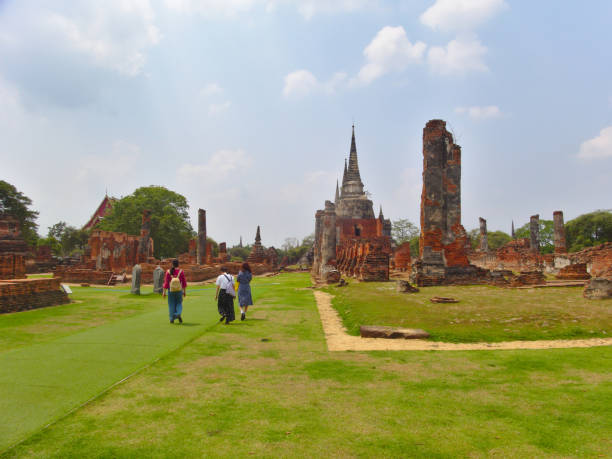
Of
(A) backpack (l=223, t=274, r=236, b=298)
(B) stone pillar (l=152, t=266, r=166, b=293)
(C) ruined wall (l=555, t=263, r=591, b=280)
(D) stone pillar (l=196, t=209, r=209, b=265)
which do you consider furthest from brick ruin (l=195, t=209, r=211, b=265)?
(C) ruined wall (l=555, t=263, r=591, b=280)

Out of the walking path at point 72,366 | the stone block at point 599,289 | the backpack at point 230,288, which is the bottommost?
the walking path at point 72,366

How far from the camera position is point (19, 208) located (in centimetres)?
3578

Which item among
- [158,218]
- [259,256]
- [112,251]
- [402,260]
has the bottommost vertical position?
[402,260]

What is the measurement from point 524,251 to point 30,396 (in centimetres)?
2860

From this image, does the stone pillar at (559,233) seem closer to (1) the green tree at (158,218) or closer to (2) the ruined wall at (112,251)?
(2) the ruined wall at (112,251)

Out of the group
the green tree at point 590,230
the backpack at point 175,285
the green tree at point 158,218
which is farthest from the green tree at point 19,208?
the green tree at point 590,230

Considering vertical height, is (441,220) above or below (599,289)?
above

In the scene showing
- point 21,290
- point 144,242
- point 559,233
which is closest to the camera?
point 21,290

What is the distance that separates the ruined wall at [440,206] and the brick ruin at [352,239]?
304cm

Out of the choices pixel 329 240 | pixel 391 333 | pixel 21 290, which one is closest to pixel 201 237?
pixel 329 240

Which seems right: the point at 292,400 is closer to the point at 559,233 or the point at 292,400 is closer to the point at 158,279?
the point at 158,279

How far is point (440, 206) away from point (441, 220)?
489mm

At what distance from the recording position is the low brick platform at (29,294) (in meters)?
8.56

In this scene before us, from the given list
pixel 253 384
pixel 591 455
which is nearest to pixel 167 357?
pixel 253 384
